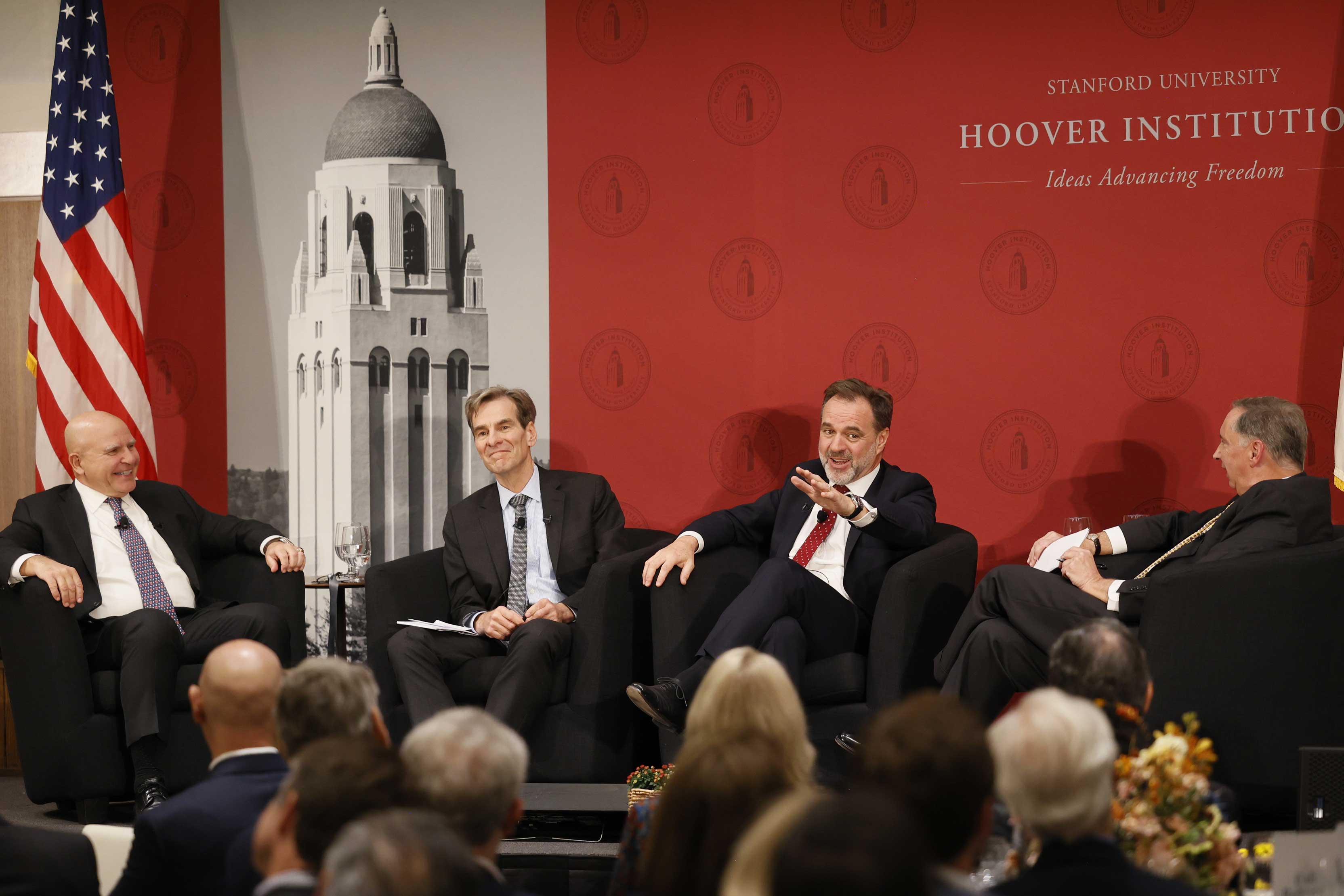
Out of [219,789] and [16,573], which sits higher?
[16,573]

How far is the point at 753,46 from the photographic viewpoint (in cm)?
495

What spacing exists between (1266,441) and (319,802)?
3.20m

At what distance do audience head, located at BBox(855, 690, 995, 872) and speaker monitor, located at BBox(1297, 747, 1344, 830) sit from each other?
1.50 meters

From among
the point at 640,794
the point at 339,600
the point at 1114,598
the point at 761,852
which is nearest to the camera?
the point at 761,852

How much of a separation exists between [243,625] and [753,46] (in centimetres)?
281

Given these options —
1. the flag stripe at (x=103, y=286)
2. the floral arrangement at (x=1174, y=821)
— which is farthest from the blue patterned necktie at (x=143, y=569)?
the floral arrangement at (x=1174, y=821)

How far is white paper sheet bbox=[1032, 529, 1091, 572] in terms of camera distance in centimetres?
414

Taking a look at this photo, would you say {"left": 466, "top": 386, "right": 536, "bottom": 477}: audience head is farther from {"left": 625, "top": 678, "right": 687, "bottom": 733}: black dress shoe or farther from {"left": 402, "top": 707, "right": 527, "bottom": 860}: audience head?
{"left": 402, "top": 707, "right": 527, "bottom": 860}: audience head

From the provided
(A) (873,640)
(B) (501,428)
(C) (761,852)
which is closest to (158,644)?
(B) (501,428)

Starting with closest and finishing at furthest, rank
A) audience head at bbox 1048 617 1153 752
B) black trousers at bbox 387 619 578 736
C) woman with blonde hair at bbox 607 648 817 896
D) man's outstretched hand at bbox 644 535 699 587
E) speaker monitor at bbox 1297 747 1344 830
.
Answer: woman with blonde hair at bbox 607 648 817 896
audience head at bbox 1048 617 1153 752
speaker monitor at bbox 1297 747 1344 830
black trousers at bbox 387 619 578 736
man's outstretched hand at bbox 644 535 699 587

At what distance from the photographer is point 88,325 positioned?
16.0 feet

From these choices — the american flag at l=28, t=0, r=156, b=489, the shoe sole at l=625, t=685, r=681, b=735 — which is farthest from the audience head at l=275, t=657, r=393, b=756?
the american flag at l=28, t=0, r=156, b=489

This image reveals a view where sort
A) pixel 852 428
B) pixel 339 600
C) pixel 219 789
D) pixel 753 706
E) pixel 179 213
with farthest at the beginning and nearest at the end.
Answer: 1. pixel 179 213
2. pixel 339 600
3. pixel 852 428
4. pixel 219 789
5. pixel 753 706

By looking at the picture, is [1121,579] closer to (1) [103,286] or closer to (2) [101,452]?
(2) [101,452]
